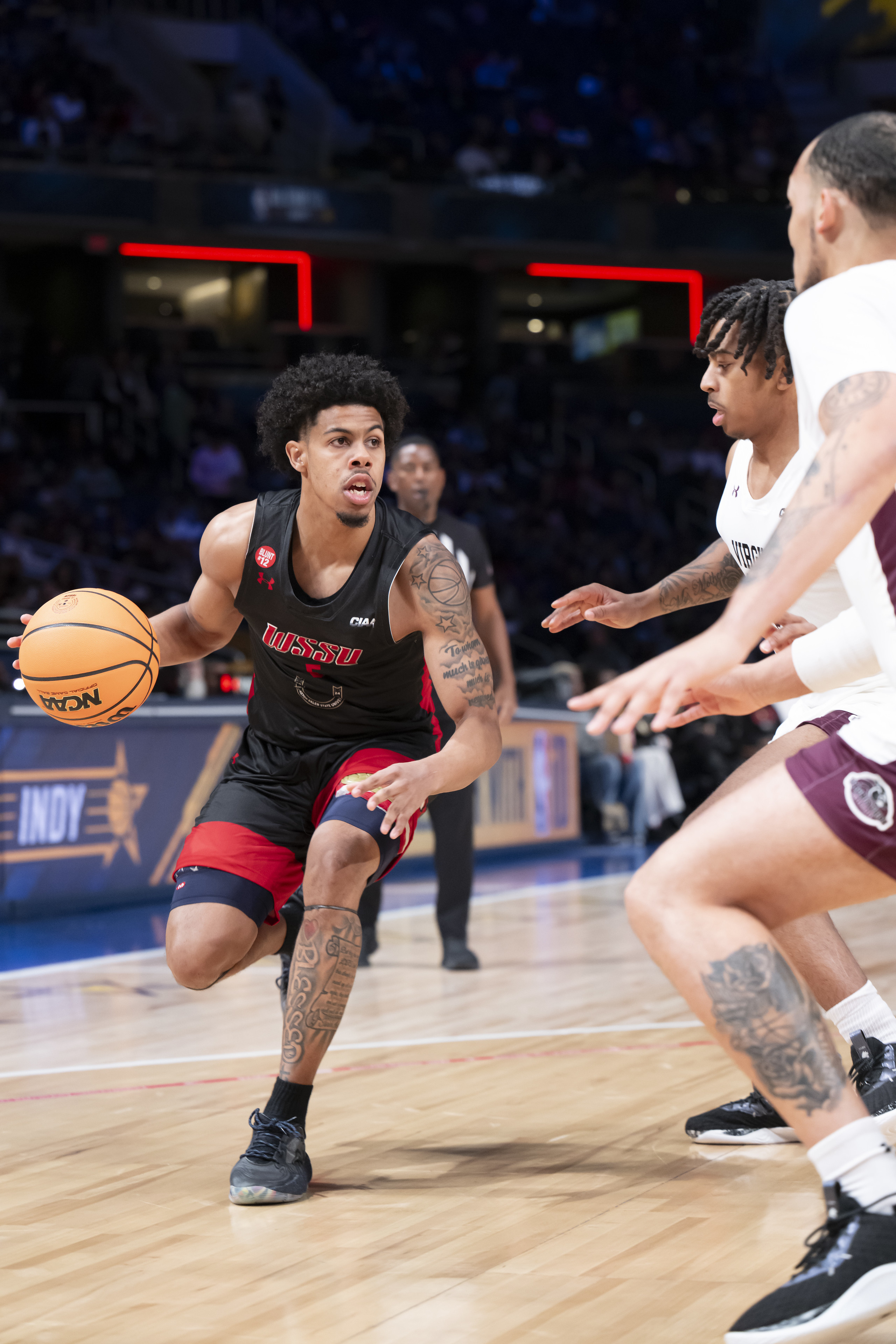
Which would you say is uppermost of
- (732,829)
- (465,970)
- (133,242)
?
(133,242)

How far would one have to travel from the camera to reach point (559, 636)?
1719cm

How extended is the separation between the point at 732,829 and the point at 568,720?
1013 cm

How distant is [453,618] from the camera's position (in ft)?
11.1

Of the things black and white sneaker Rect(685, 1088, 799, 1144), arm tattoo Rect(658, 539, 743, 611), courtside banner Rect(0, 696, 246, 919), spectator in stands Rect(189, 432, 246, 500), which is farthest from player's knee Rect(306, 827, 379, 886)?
spectator in stands Rect(189, 432, 246, 500)

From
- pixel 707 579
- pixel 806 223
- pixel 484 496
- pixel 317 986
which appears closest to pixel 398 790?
pixel 317 986

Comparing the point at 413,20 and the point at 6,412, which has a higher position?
the point at 413,20

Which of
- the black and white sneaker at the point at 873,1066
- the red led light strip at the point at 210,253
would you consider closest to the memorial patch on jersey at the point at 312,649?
the black and white sneaker at the point at 873,1066

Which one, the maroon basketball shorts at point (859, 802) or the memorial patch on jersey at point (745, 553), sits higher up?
the memorial patch on jersey at point (745, 553)

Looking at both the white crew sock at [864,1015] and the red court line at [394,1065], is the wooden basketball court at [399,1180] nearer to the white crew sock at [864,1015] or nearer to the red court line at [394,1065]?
the red court line at [394,1065]

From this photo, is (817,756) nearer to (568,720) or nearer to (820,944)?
(820,944)

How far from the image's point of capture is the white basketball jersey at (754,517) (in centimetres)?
304

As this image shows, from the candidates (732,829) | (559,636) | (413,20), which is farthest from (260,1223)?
(413,20)

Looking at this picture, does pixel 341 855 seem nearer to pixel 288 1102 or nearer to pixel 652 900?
pixel 288 1102

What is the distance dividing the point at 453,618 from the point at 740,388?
88 cm
